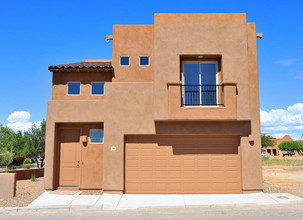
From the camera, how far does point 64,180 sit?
14070 millimetres

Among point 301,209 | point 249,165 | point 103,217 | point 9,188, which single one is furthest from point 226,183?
point 9,188

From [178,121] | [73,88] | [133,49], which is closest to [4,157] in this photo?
[73,88]

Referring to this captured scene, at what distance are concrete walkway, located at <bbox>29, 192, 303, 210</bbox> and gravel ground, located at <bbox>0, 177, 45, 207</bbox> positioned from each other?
1.34 ft

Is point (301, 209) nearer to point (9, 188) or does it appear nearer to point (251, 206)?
point (251, 206)

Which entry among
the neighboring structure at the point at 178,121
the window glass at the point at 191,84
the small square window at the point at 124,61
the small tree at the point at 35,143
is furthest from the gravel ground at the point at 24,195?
the small tree at the point at 35,143

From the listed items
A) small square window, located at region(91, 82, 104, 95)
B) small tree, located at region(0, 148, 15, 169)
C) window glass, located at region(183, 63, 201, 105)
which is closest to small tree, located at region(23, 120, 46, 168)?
small tree, located at region(0, 148, 15, 169)

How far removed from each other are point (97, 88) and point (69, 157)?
12.7 ft

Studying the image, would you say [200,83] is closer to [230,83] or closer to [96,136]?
[230,83]

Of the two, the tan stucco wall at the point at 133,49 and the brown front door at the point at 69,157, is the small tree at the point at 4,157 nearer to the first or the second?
the brown front door at the point at 69,157

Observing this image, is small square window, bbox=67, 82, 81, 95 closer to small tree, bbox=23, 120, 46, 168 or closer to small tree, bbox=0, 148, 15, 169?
small tree, bbox=0, 148, 15, 169

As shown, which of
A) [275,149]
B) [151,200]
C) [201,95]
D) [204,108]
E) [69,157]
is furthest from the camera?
[275,149]

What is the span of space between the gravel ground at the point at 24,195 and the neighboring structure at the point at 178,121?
0.89 metres

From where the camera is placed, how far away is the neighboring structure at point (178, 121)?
13.2m

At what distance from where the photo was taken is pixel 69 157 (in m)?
14.2
